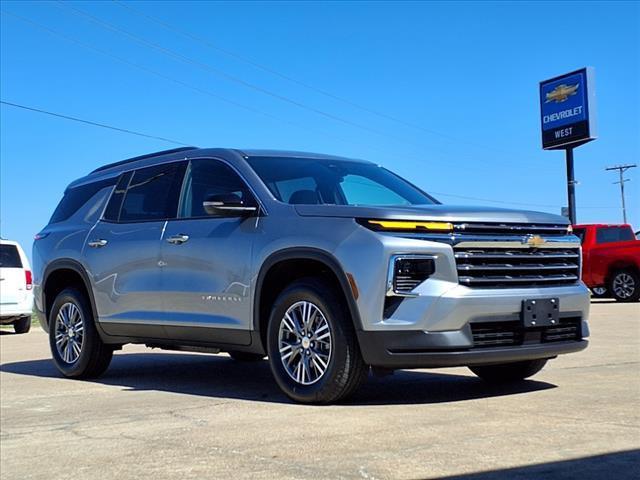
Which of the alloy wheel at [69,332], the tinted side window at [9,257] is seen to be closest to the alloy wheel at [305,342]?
the alloy wheel at [69,332]

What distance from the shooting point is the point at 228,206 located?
6043 mm

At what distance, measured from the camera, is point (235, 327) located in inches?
242

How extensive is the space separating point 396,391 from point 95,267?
3155mm

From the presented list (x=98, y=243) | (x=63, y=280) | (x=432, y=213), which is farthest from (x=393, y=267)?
(x=63, y=280)

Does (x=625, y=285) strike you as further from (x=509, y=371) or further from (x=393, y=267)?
(x=393, y=267)

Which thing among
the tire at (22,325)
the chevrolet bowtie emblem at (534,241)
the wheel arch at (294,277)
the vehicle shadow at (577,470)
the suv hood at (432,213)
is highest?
the suv hood at (432,213)

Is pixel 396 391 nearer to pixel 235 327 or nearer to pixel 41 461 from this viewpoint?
pixel 235 327

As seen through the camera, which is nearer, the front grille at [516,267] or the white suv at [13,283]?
the front grille at [516,267]

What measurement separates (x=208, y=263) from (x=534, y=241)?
2445 millimetres

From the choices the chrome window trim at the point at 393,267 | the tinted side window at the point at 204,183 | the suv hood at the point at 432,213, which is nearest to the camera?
the chrome window trim at the point at 393,267

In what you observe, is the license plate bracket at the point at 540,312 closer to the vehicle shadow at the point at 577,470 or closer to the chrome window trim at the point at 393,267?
the chrome window trim at the point at 393,267

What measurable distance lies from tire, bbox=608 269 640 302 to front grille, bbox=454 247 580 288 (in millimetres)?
13704

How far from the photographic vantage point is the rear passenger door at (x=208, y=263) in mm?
6090

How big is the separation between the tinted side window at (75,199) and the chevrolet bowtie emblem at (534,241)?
420 cm
